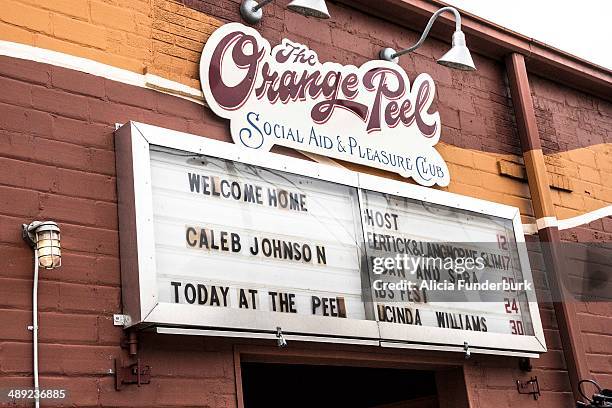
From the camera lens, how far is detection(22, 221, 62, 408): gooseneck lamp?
17.8 feet

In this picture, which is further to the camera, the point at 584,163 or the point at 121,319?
the point at 584,163

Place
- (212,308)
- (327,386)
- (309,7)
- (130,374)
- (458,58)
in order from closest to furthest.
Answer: (130,374) < (212,308) < (309,7) < (458,58) < (327,386)

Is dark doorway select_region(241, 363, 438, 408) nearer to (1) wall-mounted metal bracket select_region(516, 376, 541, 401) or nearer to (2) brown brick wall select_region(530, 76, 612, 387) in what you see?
(1) wall-mounted metal bracket select_region(516, 376, 541, 401)

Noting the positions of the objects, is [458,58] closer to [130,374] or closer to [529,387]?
[529,387]

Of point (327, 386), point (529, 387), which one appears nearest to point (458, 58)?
point (529, 387)

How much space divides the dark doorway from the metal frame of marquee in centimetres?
166

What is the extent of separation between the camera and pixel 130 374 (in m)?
5.71

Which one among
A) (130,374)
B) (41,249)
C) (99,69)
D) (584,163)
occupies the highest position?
(584,163)

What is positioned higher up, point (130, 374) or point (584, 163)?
point (584, 163)

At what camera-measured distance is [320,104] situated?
7.68m

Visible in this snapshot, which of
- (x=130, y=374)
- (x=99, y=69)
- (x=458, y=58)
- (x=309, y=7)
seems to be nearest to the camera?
(x=130, y=374)

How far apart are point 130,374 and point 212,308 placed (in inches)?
25.9

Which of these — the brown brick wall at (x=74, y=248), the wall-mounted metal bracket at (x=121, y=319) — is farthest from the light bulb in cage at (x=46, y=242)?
the wall-mounted metal bracket at (x=121, y=319)

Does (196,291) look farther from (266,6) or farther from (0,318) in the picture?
(266,6)
